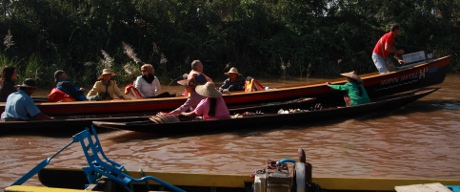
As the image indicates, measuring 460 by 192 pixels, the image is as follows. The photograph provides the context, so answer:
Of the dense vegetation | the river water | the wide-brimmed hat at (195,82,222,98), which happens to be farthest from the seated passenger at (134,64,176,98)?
the dense vegetation

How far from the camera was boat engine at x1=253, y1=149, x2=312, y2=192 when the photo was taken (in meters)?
4.28

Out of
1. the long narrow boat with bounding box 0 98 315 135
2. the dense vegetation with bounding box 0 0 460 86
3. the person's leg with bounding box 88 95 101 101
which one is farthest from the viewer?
the dense vegetation with bounding box 0 0 460 86

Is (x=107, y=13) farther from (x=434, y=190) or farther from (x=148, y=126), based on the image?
(x=434, y=190)

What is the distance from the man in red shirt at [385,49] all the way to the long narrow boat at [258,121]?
2.61 ft

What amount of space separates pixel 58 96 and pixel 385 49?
5964mm

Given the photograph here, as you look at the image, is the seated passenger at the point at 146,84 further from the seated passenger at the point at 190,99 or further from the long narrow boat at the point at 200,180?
the long narrow boat at the point at 200,180

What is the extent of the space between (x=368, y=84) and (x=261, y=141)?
3.19 meters

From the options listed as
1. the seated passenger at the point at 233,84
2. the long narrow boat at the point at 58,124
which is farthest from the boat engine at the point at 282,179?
the seated passenger at the point at 233,84

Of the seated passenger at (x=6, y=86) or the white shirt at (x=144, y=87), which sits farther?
the white shirt at (x=144, y=87)

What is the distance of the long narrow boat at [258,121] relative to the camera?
830cm

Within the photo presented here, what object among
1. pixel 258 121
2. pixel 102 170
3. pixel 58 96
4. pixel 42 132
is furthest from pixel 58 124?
pixel 102 170

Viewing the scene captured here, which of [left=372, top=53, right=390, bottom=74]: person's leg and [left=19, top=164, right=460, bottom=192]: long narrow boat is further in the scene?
[left=372, top=53, right=390, bottom=74]: person's leg

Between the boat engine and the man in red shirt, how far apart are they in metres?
6.48

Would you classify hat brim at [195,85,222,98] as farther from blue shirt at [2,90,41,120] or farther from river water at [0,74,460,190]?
blue shirt at [2,90,41,120]
